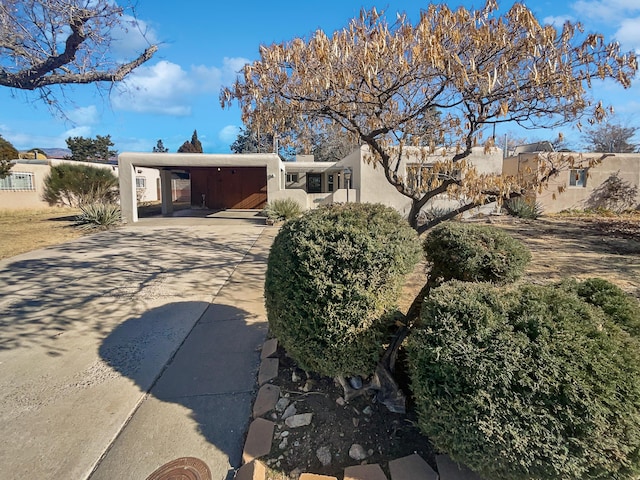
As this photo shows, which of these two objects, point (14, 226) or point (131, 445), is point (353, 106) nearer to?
point (131, 445)

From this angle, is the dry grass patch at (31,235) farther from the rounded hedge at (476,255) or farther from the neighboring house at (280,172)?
the rounded hedge at (476,255)

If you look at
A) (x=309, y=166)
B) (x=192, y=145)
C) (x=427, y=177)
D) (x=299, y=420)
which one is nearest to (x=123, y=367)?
(x=299, y=420)

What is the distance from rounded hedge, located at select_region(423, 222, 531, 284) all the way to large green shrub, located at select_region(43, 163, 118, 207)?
2234 centimetres

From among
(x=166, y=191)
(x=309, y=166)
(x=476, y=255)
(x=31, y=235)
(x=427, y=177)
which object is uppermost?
(x=309, y=166)

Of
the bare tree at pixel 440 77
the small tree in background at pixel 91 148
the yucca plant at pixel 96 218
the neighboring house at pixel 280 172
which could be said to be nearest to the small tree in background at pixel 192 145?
the small tree in background at pixel 91 148

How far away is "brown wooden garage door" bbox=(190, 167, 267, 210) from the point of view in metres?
23.2

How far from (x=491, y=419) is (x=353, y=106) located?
15.5 feet

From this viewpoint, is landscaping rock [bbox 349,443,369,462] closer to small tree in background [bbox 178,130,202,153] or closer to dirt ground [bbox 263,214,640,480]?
dirt ground [bbox 263,214,640,480]

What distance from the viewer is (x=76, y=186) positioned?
68.5ft

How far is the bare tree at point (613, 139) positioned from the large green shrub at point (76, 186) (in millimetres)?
36643

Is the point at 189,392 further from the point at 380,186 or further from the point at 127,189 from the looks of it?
the point at 127,189

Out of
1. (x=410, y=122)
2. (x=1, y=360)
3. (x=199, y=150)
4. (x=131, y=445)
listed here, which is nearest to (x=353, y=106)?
(x=410, y=122)

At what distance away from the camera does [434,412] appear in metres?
1.70

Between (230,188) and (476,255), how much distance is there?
73.8 feet
